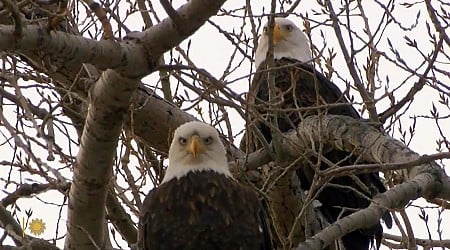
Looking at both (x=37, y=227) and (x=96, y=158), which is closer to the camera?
(x=96, y=158)

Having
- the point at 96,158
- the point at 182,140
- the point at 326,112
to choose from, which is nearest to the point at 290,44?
the point at 326,112

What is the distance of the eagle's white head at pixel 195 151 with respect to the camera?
14.3 feet

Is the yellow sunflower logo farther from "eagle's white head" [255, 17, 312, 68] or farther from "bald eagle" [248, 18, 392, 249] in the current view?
"eagle's white head" [255, 17, 312, 68]

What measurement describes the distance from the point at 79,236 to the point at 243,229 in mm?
729

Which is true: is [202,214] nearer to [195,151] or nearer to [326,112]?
[195,151]

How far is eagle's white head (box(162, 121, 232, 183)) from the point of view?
436 centimetres

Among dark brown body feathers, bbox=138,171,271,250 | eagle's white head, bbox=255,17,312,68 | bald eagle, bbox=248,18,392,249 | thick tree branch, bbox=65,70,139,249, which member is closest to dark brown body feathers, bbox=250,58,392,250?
bald eagle, bbox=248,18,392,249

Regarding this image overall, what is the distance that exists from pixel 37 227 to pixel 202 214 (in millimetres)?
692

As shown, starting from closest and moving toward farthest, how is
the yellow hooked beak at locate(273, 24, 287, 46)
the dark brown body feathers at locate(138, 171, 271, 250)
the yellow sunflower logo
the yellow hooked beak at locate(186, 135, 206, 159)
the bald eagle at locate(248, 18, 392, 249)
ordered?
the yellow sunflower logo → the dark brown body feathers at locate(138, 171, 271, 250) → the yellow hooked beak at locate(186, 135, 206, 159) → the bald eagle at locate(248, 18, 392, 249) → the yellow hooked beak at locate(273, 24, 287, 46)

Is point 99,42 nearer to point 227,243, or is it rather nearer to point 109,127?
point 109,127

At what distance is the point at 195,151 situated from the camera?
14.3 ft

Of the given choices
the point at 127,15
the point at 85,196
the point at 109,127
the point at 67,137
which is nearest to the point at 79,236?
the point at 85,196

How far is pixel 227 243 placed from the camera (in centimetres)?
389

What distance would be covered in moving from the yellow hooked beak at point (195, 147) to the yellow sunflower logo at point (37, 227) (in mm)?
855
